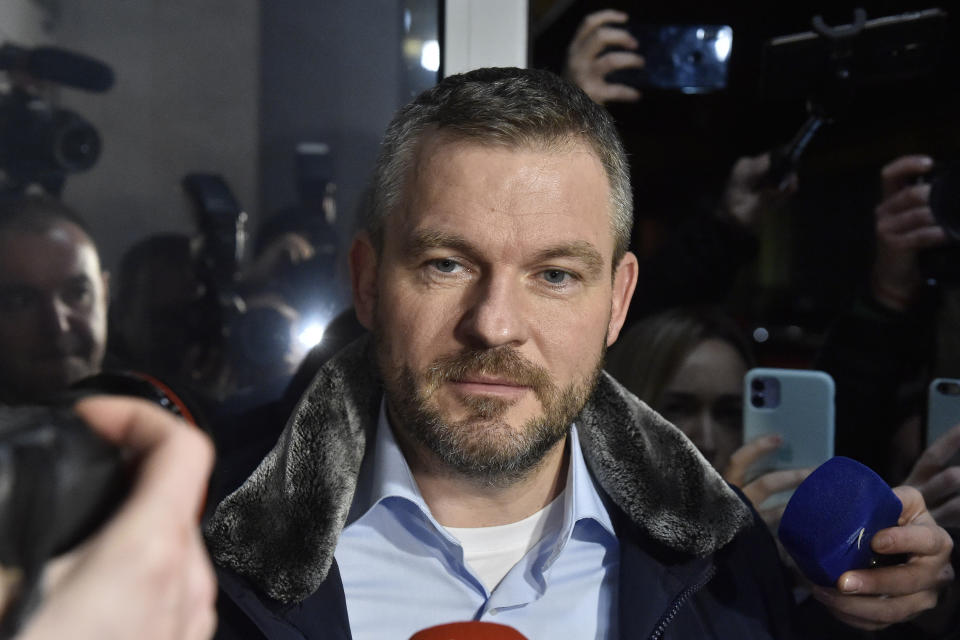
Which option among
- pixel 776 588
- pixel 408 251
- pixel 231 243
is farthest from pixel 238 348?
pixel 776 588

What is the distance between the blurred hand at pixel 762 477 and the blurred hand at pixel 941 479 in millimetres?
200

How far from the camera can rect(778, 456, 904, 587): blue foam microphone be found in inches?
44.3

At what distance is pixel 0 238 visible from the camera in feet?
5.09

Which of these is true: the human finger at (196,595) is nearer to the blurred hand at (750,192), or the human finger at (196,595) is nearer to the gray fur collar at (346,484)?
the gray fur collar at (346,484)

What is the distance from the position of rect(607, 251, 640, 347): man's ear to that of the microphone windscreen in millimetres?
985

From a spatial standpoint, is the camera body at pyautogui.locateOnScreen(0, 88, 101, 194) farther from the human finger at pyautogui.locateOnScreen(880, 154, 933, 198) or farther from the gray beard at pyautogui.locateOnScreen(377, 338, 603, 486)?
the human finger at pyautogui.locateOnScreen(880, 154, 933, 198)

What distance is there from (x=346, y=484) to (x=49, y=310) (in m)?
0.70

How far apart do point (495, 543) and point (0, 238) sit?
→ 1.02 meters

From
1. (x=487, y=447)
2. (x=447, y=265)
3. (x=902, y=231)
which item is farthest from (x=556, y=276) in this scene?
(x=902, y=231)

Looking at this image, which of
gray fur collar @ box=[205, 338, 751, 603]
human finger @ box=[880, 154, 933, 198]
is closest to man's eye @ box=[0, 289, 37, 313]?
gray fur collar @ box=[205, 338, 751, 603]

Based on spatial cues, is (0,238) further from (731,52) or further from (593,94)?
(731,52)

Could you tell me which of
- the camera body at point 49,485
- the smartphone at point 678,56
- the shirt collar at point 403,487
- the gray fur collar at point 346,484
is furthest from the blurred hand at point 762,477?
the camera body at point 49,485

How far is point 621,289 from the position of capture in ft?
4.88

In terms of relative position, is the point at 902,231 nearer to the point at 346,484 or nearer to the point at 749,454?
the point at 749,454
